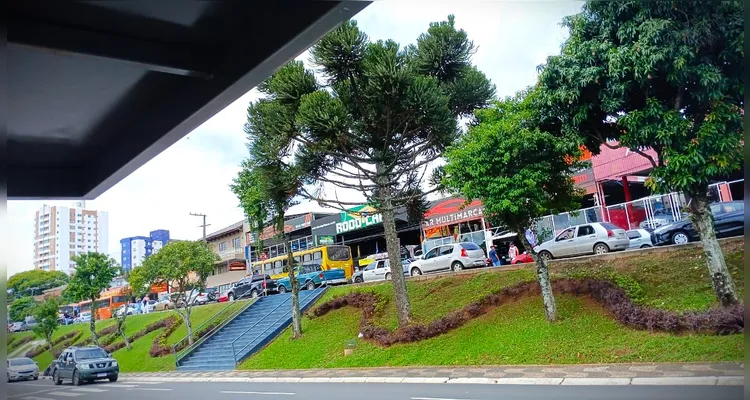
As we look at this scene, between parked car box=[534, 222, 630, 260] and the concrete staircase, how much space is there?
11.0m

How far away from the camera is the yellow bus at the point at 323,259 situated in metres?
34.2

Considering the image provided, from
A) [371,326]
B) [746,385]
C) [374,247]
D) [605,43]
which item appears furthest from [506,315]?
[374,247]

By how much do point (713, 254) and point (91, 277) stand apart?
2613 cm

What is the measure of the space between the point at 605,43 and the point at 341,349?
12319mm

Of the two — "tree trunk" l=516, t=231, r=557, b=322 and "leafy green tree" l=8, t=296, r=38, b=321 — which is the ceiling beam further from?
"tree trunk" l=516, t=231, r=557, b=322

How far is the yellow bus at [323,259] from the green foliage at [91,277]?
956 cm

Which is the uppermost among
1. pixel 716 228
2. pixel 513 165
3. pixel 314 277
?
pixel 513 165

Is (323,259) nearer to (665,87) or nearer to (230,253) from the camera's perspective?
(665,87)

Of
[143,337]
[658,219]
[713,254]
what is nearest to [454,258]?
[658,219]

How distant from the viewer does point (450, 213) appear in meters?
32.8

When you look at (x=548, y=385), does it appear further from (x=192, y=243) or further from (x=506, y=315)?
(x=192, y=243)

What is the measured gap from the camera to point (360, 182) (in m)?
18.4

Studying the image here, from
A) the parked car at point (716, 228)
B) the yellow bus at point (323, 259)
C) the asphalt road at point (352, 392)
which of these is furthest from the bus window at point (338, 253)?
the parked car at point (716, 228)

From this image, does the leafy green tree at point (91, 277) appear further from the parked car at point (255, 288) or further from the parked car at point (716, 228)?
the parked car at point (716, 228)
